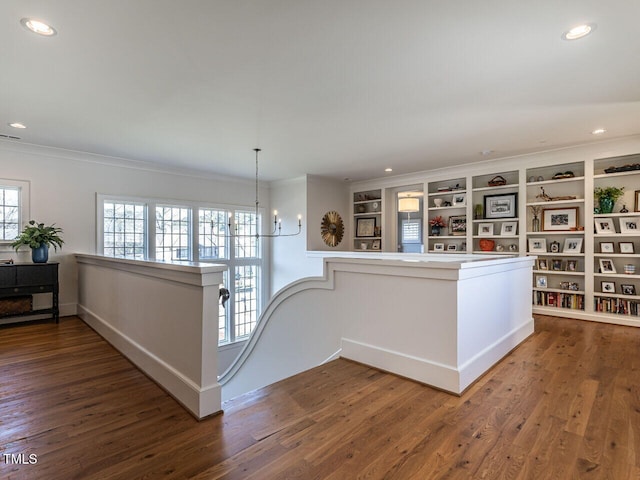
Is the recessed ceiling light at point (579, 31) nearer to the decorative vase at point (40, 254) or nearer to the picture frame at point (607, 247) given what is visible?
the picture frame at point (607, 247)

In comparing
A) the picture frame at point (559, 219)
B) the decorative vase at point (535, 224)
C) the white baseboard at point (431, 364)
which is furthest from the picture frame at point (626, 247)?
the white baseboard at point (431, 364)

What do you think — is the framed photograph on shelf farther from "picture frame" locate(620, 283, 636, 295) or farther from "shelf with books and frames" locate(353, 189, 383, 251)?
"shelf with books and frames" locate(353, 189, 383, 251)

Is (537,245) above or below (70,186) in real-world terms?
below

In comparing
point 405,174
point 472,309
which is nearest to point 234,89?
point 472,309

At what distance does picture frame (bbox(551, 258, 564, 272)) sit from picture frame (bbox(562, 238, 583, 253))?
178mm

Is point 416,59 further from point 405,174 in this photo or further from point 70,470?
point 405,174

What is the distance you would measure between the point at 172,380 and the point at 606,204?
5726 millimetres

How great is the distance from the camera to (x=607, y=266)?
4.79 metres

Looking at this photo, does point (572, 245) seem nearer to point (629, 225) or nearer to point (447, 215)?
point (629, 225)

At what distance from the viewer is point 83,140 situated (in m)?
4.46

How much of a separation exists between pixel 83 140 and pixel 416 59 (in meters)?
4.31

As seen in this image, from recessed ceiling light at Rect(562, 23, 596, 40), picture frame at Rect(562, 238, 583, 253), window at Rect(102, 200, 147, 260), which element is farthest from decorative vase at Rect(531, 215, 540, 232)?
window at Rect(102, 200, 147, 260)

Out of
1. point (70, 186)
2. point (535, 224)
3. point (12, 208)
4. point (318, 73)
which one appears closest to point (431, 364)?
point (318, 73)

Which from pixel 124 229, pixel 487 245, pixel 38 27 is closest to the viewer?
pixel 38 27
